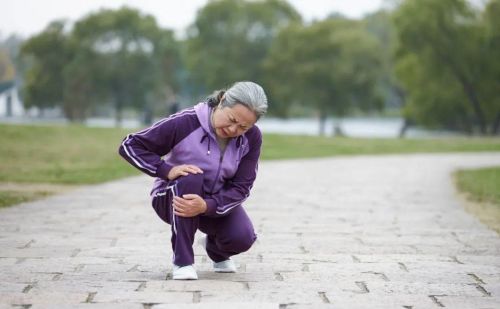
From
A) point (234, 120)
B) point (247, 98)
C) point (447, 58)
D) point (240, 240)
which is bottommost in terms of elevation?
point (240, 240)

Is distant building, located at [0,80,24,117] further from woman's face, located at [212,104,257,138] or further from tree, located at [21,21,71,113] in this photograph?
woman's face, located at [212,104,257,138]

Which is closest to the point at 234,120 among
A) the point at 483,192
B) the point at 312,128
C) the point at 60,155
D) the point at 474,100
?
the point at 483,192

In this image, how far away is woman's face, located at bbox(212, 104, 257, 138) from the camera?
16.5 feet

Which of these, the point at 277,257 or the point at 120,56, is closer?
the point at 277,257

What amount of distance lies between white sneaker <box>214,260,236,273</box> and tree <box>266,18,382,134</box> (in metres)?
57.4

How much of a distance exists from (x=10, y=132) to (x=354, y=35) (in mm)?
39581

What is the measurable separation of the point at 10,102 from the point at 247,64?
18.5m

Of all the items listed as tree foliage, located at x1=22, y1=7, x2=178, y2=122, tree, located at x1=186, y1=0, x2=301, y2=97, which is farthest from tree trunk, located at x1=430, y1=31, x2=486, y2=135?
tree foliage, located at x1=22, y1=7, x2=178, y2=122

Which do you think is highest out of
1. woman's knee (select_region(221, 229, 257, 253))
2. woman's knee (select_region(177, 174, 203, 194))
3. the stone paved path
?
woman's knee (select_region(177, 174, 203, 194))

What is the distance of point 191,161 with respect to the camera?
5.21 meters

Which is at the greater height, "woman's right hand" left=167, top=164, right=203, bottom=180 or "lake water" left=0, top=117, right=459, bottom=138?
"woman's right hand" left=167, top=164, right=203, bottom=180

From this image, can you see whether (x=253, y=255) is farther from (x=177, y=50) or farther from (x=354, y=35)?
(x=177, y=50)

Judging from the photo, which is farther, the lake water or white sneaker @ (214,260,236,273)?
the lake water

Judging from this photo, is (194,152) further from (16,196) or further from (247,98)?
(16,196)
